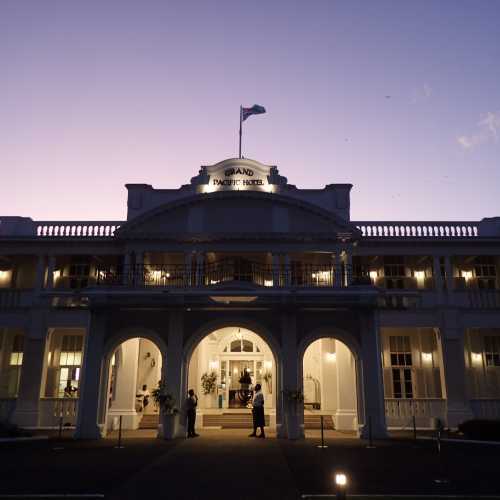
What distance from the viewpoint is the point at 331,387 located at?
22.6m

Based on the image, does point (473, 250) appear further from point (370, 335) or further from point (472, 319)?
point (370, 335)

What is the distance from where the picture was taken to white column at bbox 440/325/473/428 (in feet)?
66.7

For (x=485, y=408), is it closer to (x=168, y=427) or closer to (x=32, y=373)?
(x=168, y=427)

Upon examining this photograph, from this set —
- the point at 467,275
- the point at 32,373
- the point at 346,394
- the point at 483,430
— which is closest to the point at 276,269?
the point at 346,394

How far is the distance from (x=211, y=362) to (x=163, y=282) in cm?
628

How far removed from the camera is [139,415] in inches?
830

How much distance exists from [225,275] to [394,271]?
Answer: 8.17 meters

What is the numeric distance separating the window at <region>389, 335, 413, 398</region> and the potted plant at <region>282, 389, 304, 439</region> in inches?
274

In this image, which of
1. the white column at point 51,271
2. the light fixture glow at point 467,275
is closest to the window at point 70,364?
the white column at point 51,271

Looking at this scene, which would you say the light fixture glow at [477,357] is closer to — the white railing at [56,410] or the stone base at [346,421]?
the stone base at [346,421]

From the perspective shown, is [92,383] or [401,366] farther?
[401,366]

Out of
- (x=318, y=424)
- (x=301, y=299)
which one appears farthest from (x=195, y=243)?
(x=318, y=424)

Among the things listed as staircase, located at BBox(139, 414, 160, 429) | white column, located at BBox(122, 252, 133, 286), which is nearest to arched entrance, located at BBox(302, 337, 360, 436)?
staircase, located at BBox(139, 414, 160, 429)

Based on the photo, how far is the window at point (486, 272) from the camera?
74.6 ft
